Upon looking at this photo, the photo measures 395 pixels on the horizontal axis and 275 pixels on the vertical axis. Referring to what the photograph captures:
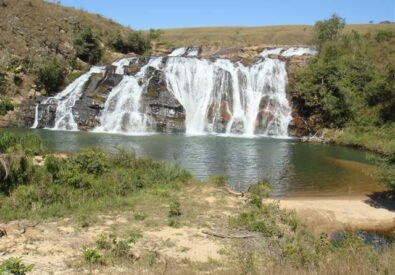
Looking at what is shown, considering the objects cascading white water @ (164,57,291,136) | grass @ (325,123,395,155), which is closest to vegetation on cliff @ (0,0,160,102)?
cascading white water @ (164,57,291,136)

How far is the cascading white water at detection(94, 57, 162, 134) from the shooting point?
39438mm

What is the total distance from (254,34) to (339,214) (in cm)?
8105

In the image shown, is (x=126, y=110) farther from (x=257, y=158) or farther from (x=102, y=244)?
(x=102, y=244)

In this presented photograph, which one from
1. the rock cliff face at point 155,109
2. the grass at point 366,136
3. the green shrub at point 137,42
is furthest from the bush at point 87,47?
the grass at point 366,136

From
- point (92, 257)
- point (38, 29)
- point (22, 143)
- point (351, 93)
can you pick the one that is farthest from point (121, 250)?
point (38, 29)

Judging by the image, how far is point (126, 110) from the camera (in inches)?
1590

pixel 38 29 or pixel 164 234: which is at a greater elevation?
pixel 38 29

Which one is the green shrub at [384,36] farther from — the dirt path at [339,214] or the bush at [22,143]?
the bush at [22,143]

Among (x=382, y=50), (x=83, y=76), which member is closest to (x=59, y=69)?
(x=83, y=76)

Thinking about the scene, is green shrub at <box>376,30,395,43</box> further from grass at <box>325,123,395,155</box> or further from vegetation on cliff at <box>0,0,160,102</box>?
vegetation on cliff at <box>0,0,160,102</box>

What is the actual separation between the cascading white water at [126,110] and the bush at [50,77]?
598 cm

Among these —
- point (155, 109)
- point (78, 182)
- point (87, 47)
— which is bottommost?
point (78, 182)

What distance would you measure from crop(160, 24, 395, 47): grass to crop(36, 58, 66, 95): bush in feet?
134

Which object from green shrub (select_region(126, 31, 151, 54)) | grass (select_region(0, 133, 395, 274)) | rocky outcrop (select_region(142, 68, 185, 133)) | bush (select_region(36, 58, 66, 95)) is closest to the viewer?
grass (select_region(0, 133, 395, 274))
